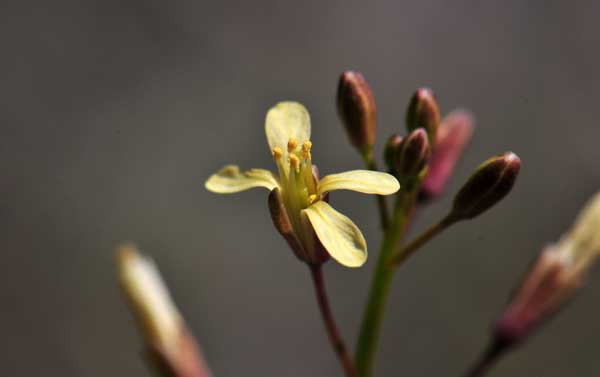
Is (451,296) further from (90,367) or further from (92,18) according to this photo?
(92,18)

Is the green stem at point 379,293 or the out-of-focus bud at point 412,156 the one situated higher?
the out-of-focus bud at point 412,156

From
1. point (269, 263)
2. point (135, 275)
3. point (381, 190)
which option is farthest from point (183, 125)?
point (381, 190)

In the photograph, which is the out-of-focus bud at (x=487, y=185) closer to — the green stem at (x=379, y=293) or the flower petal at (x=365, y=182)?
the green stem at (x=379, y=293)

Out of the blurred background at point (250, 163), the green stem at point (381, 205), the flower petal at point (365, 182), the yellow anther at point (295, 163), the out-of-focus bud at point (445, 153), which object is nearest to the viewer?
the flower petal at point (365, 182)

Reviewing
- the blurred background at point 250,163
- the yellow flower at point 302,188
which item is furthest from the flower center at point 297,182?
the blurred background at point 250,163

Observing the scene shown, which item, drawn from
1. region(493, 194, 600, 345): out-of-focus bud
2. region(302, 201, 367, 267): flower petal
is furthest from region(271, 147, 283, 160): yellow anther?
region(493, 194, 600, 345): out-of-focus bud

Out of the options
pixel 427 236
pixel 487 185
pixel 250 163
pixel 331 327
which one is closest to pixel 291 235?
pixel 331 327

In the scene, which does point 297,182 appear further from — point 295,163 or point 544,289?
point 544,289
